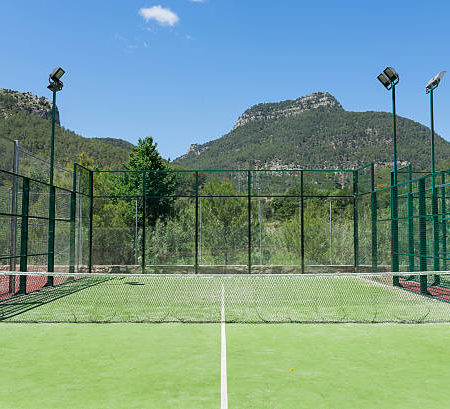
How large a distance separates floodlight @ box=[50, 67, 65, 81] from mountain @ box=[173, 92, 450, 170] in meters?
61.8

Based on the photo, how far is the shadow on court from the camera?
10695mm

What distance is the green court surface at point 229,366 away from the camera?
4965mm

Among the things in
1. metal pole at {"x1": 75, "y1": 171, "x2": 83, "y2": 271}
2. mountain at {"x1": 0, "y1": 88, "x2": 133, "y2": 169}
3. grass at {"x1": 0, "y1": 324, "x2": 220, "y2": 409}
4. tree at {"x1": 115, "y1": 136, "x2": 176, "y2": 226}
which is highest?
mountain at {"x1": 0, "y1": 88, "x2": 133, "y2": 169}

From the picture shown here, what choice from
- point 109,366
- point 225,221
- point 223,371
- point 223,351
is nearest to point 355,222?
point 225,221

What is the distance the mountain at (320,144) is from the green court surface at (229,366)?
67.3 metres

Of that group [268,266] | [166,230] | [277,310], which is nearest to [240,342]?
[277,310]

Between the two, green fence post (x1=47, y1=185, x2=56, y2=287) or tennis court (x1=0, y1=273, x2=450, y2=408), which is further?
green fence post (x1=47, y1=185, x2=56, y2=287)

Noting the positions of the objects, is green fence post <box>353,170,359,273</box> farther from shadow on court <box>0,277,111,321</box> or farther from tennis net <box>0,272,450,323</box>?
shadow on court <box>0,277,111,321</box>

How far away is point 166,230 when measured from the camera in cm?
2066

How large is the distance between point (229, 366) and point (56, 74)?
475 inches

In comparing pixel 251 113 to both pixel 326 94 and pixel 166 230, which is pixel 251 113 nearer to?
pixel 326 94

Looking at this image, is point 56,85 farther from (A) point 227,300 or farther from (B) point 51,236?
(A) point 227,300

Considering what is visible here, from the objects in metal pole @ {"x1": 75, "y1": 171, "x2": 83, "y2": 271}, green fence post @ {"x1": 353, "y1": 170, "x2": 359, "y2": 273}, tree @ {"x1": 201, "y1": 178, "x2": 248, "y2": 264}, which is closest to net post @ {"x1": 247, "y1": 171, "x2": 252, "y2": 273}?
tree @ {"x1": 201, "y1": 178, "x2": 248, "y2": 264}

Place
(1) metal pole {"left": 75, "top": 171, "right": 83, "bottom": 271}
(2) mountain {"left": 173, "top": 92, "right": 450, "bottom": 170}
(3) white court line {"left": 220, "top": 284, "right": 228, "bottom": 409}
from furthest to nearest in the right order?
(2) mountain {"left": 173, "top": 92, "right": 450, "bottom": 170} < (1) metal pole {"left": 75, "top": 171, "right": 83, "bottom": 271} < (3) white court line {"left": 220, "top": 284, "right": 228, "bottom": 409}
